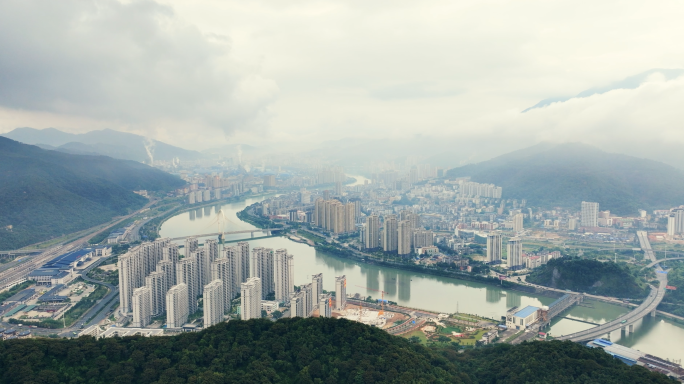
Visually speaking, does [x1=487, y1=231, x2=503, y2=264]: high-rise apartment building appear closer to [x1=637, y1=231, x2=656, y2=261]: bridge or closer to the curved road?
the curved road

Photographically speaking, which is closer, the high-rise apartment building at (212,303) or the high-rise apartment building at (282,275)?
the high-rise apartment building at (212,303)

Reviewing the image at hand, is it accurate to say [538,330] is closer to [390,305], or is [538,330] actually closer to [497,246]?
[390,305]

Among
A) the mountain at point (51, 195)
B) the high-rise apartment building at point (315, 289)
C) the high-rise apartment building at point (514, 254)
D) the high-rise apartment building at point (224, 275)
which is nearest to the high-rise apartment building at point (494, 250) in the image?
the high-rise apartment building at point (514, 254)

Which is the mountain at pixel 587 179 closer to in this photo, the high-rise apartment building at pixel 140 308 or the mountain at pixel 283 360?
the mountain at pixel 283 360

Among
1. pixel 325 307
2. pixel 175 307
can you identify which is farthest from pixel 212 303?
pixel 325 307

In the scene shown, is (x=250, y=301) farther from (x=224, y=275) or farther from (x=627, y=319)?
(x=627, y=319)
